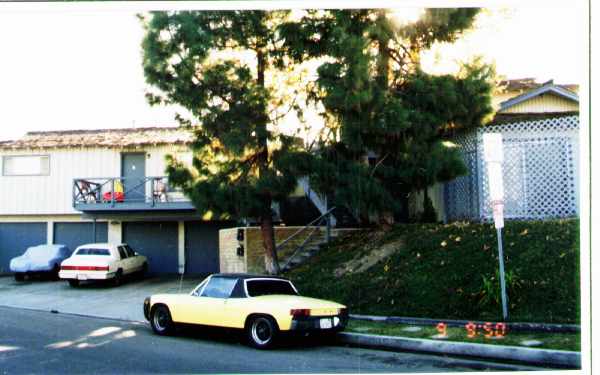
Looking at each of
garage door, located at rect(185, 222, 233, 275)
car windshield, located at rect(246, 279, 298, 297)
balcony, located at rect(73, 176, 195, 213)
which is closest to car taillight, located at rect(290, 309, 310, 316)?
car windshield, located at rect(246, 279, 298, 297)

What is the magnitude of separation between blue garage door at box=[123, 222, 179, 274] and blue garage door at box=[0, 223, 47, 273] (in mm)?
3003

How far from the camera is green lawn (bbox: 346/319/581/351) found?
8916 millimetres

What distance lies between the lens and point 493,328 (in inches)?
404

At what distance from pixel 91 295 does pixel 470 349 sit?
36.4 ft

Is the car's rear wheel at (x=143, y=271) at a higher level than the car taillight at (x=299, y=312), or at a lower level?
lower

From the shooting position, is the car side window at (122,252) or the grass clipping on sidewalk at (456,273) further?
the car side window at (122,252)

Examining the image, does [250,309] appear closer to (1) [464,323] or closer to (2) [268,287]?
(2) [268,287]

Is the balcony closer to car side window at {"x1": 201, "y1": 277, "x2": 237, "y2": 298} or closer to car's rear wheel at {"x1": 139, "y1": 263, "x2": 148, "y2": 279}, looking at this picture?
car's rear wheel at {"x1": 139, "y1": 263, "x2": 148, "y2": 279}

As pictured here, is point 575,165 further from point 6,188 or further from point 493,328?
point 6,188

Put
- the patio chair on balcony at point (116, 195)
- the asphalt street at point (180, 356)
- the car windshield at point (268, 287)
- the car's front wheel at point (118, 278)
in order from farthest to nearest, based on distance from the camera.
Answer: the patio chair on balcony at point (116, 195) → the car's front wheel at point (118, 278) → the car windshield at point (268, 287) → the asphalt street at point (180, 356)

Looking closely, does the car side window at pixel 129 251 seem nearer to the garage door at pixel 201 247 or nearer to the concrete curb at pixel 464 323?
the garage door at pixel 201 247

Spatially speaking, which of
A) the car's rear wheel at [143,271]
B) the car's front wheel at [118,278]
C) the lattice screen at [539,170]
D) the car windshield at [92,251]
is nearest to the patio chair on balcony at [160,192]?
the car's rear wheel at [143,271]

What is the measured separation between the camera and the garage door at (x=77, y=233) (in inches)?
878

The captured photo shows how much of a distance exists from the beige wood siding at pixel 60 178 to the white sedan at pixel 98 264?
13.5 ft
